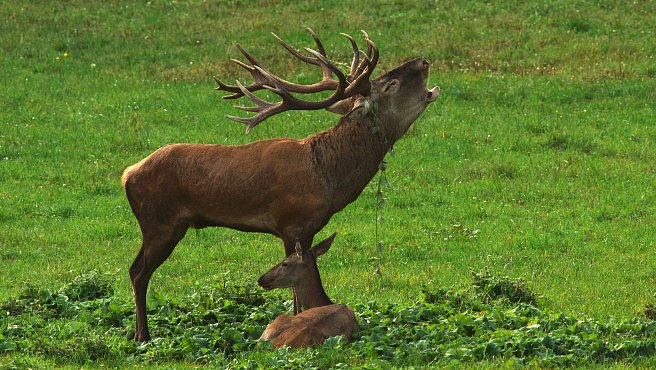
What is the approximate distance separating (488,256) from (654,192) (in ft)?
12.4

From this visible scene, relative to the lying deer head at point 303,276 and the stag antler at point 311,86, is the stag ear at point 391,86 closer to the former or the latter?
the stag antler at point 311,86

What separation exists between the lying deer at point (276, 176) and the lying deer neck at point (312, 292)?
28 centimetres

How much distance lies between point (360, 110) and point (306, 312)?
1922 mm

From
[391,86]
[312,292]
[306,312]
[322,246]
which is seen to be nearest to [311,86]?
[391,86]

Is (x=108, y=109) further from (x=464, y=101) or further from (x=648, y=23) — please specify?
(x=648, y=23)

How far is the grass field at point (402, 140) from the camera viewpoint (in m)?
13.6

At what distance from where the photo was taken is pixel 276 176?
34.8 feet

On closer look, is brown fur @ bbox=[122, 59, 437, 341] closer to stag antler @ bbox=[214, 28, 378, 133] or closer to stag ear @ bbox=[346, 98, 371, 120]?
stag ear @ bbox=[346, 98, 371, 120]

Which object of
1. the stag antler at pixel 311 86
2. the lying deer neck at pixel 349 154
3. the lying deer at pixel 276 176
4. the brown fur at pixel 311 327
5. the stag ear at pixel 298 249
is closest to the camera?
the brown fur at pixel 311 327

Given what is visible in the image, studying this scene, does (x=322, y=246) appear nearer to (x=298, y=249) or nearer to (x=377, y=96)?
(x=298, y=249)

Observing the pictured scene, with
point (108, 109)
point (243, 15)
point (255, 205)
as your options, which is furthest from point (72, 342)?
point (243, 15)

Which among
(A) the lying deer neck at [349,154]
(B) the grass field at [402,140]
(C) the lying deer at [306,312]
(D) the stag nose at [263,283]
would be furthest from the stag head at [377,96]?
(B) the grass field at [402,140]

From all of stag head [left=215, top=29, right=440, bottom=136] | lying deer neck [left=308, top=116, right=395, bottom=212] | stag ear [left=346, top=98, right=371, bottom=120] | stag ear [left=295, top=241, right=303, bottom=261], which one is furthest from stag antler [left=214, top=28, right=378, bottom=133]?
stag ear [left=295, top=241, right=303, bottom=261]

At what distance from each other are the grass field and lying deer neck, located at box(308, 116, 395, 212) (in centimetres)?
159
